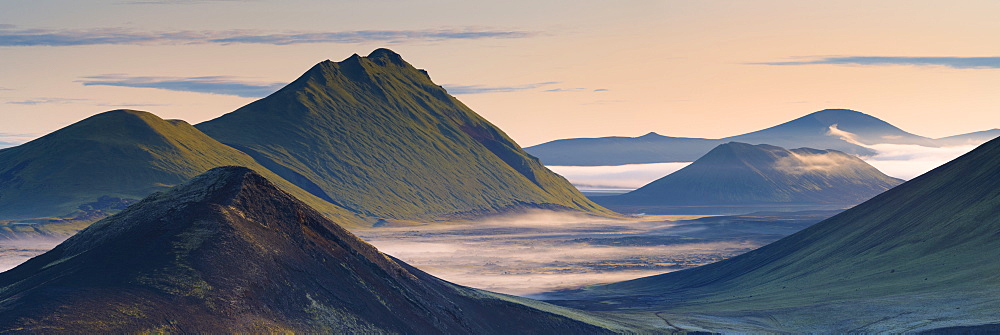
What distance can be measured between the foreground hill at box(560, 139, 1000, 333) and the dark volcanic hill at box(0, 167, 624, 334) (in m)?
25.7

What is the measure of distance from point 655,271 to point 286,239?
4849 inches

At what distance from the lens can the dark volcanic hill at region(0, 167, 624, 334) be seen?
55.2 metres

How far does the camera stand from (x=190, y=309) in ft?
187

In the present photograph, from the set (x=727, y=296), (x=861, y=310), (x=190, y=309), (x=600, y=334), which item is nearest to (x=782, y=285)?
(x=727, y=296)

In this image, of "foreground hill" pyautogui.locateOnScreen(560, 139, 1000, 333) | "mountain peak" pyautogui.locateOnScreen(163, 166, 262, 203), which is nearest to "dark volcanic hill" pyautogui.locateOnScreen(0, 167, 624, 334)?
"mountain peak" pyautogui.locateOnScreen(163, 166, 262, 203)

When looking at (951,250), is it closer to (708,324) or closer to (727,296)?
(727,296)

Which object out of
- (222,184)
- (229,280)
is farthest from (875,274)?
(229,280)

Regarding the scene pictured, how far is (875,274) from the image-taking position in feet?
370

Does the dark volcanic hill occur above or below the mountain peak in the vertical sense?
below

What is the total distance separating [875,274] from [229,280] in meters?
72.8

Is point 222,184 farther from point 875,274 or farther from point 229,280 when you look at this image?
point 875,274

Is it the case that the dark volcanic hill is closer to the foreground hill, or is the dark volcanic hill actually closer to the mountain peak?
the mountain peak

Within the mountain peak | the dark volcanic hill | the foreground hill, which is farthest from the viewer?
the foreground hill

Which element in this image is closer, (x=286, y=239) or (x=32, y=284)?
(x=32, y=284)
